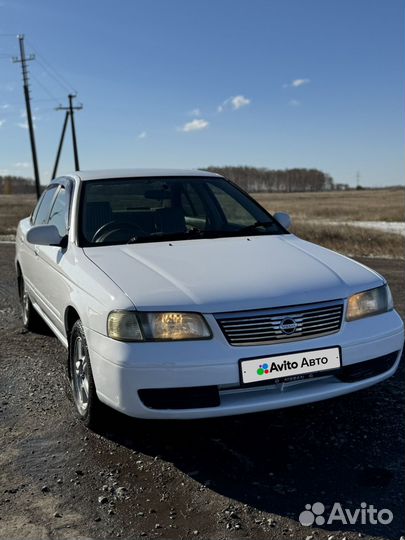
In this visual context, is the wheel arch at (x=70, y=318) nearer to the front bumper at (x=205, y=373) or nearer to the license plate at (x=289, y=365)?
the front bumper at (x=205, y=373)

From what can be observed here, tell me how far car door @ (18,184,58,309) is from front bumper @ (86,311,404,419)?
2.01 meters

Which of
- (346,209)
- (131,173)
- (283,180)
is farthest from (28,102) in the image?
(283,180)

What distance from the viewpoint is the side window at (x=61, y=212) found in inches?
162

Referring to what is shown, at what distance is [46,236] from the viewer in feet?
12.6

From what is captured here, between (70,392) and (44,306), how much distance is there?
3.08 feet

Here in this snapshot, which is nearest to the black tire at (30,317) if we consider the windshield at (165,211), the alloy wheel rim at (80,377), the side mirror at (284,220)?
the windshield at (165,211)

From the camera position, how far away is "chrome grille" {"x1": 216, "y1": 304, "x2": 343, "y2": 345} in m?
2.69

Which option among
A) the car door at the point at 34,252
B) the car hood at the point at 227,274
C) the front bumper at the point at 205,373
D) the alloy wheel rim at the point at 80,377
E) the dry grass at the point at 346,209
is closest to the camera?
the front bumper at the point at 205,373

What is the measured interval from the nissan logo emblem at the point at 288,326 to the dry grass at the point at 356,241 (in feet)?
29.7

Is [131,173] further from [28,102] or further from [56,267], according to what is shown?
[28,102]

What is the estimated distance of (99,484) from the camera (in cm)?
271

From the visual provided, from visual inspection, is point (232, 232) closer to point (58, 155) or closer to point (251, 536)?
point (251, 536)

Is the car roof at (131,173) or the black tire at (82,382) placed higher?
the car roof at (131,173)

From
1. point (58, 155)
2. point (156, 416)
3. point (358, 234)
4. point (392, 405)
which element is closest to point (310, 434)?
point (392, 405)
